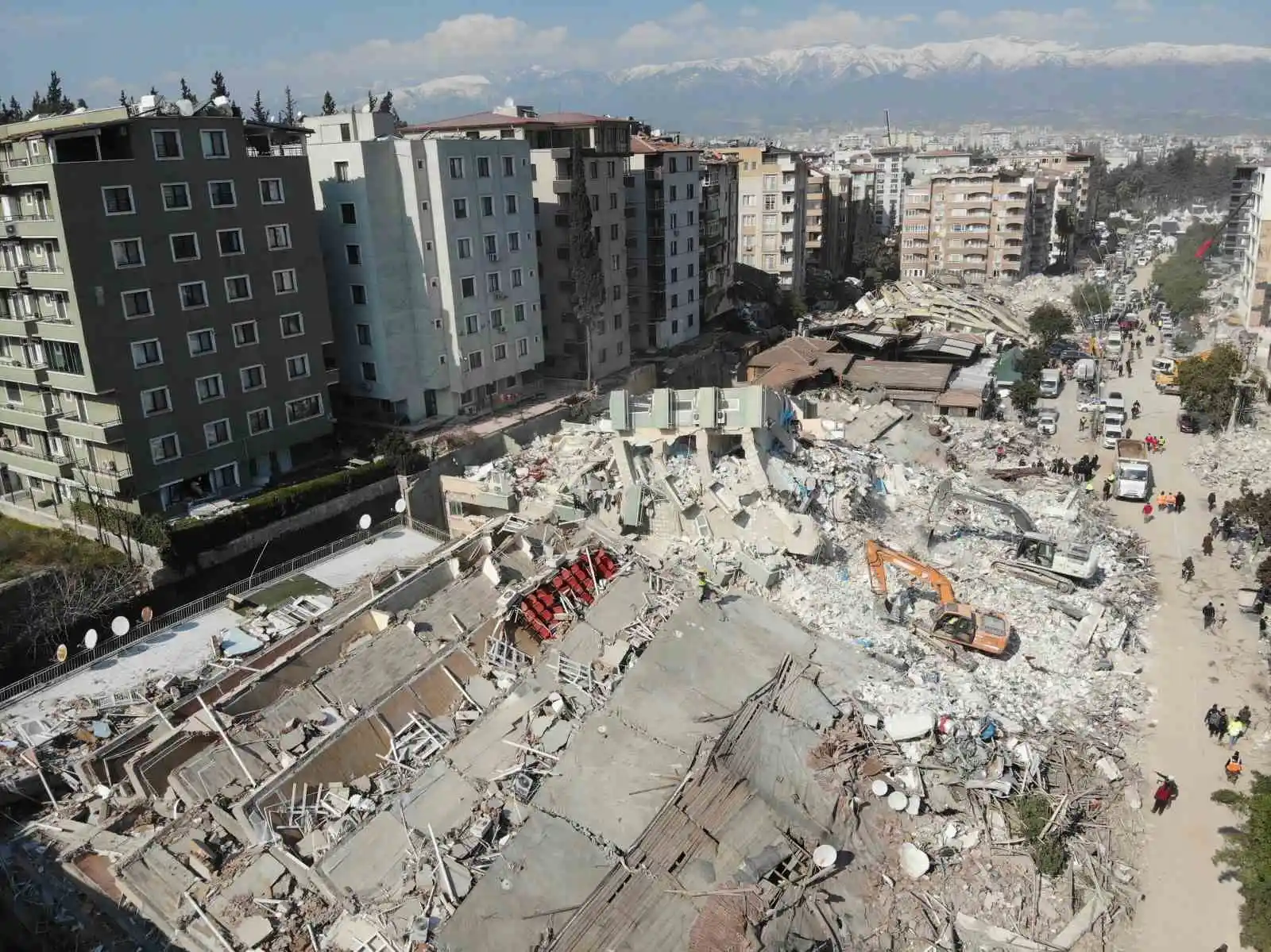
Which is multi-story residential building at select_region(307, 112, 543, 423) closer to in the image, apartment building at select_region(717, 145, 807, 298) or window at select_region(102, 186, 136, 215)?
window at select_region(102, 186, 136, 215)

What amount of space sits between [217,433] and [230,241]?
21.4 feet

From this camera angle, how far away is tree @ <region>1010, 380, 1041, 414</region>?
4525cm

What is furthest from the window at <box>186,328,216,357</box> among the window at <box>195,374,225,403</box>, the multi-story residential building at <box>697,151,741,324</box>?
the multi-story residential building at <box>697,151,741,324</box>

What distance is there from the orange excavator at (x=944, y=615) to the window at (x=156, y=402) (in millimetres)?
22483

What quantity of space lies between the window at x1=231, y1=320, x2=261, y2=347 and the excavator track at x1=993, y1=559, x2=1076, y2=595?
84.3 ft

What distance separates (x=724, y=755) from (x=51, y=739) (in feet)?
48.9

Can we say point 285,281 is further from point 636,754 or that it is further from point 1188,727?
point 1188,727

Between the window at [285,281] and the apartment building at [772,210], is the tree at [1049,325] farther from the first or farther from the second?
the window at [285,281]

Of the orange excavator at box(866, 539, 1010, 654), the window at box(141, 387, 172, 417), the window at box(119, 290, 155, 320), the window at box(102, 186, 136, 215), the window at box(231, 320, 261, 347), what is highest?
the window at box(102, 186, 136, 215)

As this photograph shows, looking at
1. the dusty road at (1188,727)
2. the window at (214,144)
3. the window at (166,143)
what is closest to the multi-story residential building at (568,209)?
the window at (214,144)

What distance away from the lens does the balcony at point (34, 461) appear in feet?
98.0

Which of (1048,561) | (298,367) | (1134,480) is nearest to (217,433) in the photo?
(298,367)

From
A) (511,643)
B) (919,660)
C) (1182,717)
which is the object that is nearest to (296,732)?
(511,643)

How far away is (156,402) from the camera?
29.4m
